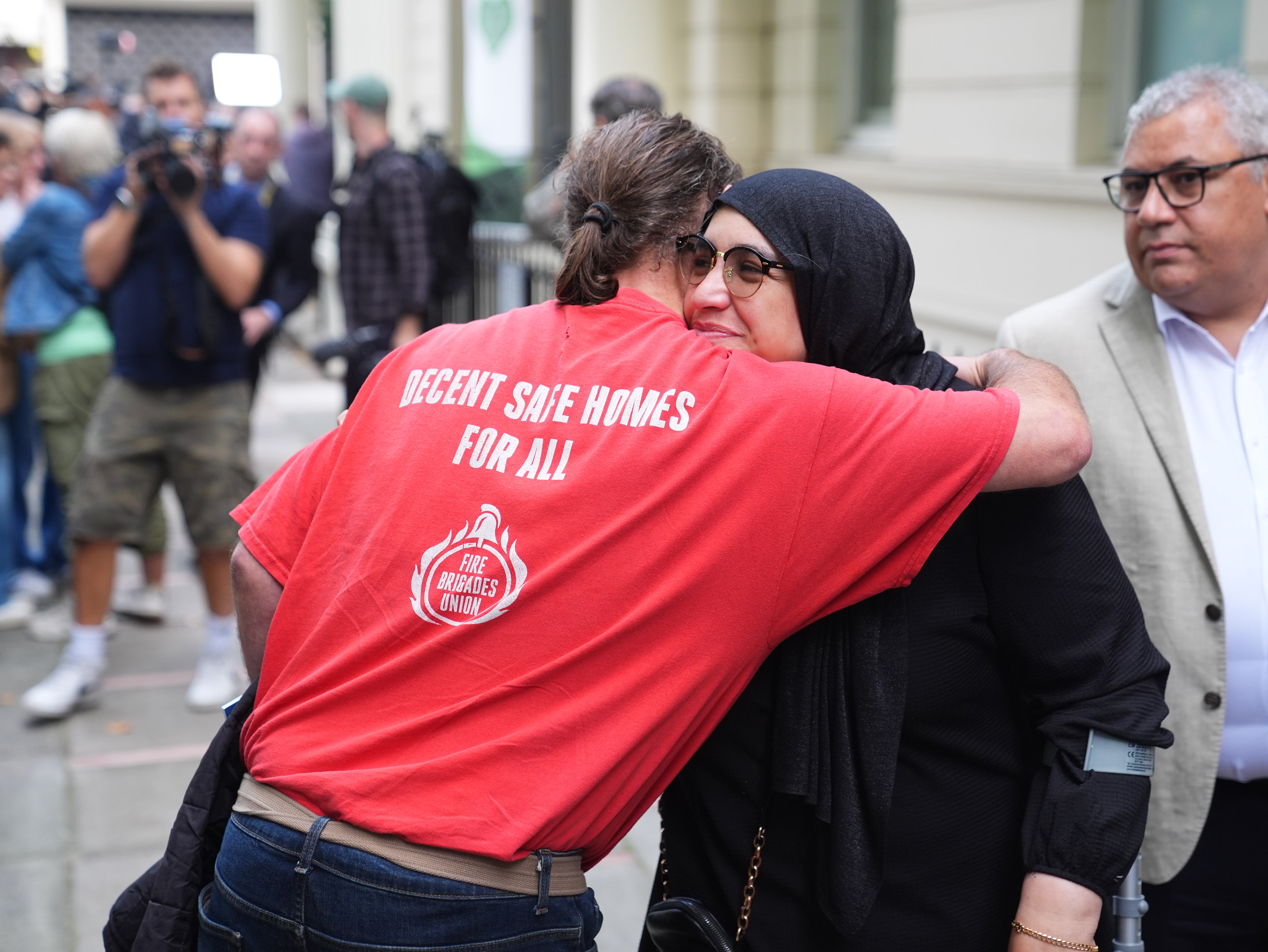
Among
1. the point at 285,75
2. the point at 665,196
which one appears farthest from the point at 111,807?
the point at 285,75

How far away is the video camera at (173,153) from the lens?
5.21 metres

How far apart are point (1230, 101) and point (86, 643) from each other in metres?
4.75

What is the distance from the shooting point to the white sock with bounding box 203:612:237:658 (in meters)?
5.62

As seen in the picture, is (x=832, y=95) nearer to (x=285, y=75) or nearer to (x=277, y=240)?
(x=277, y=240)

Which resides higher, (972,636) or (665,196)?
(665,196)

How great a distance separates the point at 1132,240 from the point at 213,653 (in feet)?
14.0

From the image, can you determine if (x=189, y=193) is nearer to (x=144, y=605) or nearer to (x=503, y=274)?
(x=144, y=605)

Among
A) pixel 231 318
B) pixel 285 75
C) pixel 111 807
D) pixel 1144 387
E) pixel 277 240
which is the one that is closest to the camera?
pixel 1144 387

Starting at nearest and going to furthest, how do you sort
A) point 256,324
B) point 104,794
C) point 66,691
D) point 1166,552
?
1. point 1166,552
2. point 104,794
3. point 66,691
4. point 256,324

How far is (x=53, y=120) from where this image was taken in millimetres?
7156

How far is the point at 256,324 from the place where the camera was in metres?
6.51

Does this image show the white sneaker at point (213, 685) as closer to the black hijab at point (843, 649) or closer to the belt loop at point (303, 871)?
the belt loop at point (303, 871)

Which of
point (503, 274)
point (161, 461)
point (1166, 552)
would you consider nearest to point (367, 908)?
point (1166, 552)

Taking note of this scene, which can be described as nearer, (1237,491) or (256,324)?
(1237,491)
